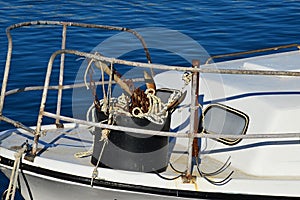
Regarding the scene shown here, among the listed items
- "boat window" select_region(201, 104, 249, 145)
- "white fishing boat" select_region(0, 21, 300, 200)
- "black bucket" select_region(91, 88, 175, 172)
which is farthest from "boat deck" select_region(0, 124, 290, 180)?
"boat window" select_region(201, 104, 249, 145)

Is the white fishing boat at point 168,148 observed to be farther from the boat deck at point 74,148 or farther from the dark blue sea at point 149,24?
the dark blue sea at point 149,24

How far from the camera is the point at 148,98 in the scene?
8.00 m

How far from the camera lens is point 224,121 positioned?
8.53 meters

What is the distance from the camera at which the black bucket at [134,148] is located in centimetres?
788

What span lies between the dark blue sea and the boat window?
565 cm

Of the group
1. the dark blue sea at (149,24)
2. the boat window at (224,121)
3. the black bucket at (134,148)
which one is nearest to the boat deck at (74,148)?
the black bucket at (134,148)

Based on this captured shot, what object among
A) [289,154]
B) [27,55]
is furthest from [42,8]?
[289,154]

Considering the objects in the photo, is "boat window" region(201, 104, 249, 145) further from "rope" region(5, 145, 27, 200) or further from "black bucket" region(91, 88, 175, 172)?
"rope" region(5, 145, 27, 200)

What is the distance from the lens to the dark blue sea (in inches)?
640

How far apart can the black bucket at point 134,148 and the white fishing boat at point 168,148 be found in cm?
1

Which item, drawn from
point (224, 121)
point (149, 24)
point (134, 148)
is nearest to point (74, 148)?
point (134, 148)

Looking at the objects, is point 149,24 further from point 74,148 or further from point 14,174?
point 14,174

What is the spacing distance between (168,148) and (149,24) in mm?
11358

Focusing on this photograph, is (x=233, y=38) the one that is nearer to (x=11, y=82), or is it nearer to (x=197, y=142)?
(x=11, y=82)
